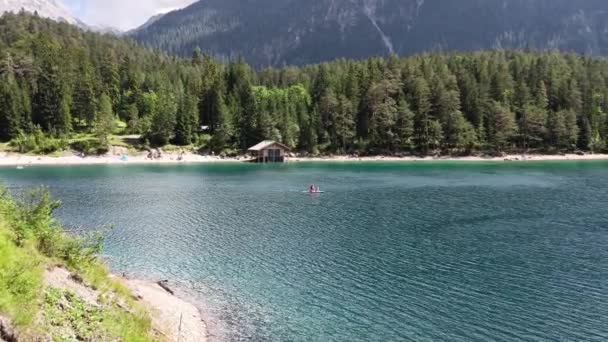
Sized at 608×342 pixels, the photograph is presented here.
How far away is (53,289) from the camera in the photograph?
58.2 feet

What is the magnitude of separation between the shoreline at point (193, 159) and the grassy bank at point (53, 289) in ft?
348

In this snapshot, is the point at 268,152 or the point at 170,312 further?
the point at 268,152

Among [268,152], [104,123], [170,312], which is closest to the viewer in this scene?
[170,312]

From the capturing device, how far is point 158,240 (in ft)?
141

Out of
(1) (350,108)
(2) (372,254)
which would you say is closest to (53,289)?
(2) (372,254)

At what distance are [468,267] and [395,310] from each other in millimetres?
9948

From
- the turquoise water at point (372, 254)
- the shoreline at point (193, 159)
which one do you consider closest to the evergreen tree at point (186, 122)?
the shoreline at point (193, 159)

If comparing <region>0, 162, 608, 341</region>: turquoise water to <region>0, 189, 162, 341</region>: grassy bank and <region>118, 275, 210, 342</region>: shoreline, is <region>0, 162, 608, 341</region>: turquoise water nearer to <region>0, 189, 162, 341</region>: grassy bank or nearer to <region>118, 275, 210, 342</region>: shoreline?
<region>118, 275, 210, 342</region>: shoreline

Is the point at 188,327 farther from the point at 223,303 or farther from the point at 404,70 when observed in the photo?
the point at 404,70

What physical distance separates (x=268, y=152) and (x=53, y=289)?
11699 centimetres

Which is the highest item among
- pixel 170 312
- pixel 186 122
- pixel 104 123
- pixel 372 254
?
pixel 186 122

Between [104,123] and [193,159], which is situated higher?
[104,123]

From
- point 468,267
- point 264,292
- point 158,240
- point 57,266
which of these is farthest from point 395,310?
point 158,240

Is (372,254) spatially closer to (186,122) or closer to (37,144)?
(186,122)
